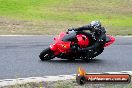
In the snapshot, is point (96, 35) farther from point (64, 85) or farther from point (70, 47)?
point (64, 85)

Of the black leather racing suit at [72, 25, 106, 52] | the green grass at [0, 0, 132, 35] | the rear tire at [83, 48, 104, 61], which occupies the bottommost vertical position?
Answer: the green grass at [0, 0, 132, 35]

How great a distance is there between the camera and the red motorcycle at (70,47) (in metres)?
13.9

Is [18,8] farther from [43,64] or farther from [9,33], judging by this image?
[43,64]

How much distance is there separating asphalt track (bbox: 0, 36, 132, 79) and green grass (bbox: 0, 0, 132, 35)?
3675mm

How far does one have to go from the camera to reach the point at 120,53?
1619 centimetres

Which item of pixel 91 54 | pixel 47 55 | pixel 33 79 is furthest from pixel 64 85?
pixel 91 54

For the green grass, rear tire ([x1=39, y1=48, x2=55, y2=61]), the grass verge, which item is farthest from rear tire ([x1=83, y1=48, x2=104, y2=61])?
the green grass

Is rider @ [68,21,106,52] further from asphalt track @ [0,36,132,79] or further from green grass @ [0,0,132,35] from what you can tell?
green grass @ [0,0,132,35]

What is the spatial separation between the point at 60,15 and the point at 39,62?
552 inches

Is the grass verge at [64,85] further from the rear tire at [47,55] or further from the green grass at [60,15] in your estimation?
the green grass at [60,15]

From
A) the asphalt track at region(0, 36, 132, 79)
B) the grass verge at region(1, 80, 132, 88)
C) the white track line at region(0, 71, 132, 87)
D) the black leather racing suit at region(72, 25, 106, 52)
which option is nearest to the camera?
the grass verge at region(1, 80, 132, 88)

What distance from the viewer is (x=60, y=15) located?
27.7m

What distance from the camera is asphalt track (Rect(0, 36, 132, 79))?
1254 centimetres

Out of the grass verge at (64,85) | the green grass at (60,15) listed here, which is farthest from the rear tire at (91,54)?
the green grass at (60,15)
